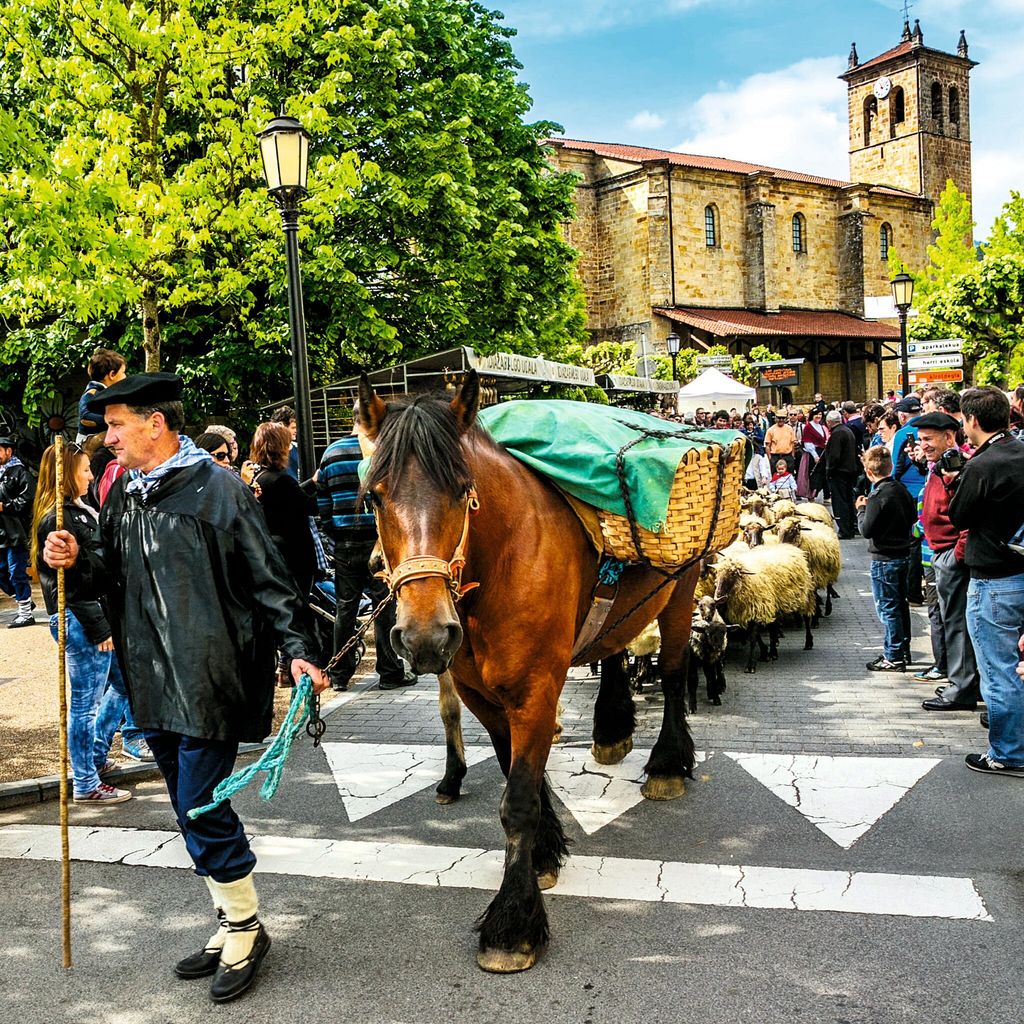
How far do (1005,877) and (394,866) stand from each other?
270cm

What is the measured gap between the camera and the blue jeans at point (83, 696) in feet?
18.3

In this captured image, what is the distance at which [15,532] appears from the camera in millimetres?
11703

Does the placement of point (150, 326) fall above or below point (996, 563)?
above

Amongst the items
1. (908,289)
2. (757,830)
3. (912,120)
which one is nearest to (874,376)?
(912,120)

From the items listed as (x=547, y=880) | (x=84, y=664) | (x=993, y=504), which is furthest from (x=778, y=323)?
(x=547, y=880)

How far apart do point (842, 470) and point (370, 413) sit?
1442cm

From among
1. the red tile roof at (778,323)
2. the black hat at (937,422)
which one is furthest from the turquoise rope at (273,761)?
the red tile roof at (778,323)

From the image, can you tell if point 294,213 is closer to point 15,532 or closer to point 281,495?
point 281,495

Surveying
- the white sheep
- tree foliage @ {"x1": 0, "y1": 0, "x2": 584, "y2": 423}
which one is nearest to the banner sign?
tree foliage @ {"x1": 0, "y1": 0, "x2": 584, "y2": 423}

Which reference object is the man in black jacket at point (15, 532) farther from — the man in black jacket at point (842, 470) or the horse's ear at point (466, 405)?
the man in black jacket at point (842, 470)

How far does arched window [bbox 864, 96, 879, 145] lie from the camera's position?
238ft

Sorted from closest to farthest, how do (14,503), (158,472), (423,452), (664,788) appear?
(423,452)
(158,472)
(664,788)
(14,503)

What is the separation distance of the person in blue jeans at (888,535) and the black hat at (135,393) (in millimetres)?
6067

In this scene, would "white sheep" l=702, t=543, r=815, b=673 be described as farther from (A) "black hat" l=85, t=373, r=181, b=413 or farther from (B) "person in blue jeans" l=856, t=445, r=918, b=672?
(A) "black hat" l=85, t=373, r=181, b=413
